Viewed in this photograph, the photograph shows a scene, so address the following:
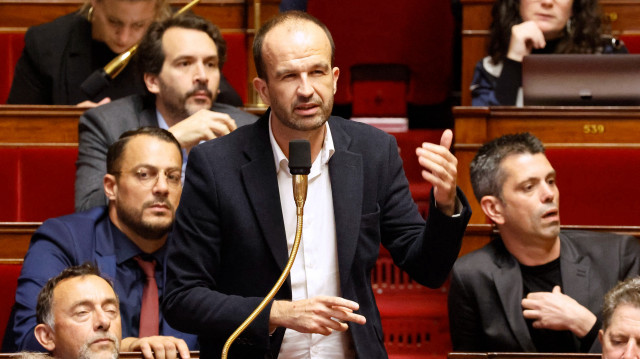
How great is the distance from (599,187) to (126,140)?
0.68 metres

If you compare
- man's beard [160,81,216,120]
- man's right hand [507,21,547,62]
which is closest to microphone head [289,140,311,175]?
man's beard [160,81,216,120]

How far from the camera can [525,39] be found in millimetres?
1725

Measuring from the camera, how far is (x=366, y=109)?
76.6 inches

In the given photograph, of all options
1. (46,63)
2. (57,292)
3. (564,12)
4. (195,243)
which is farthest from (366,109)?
(195,243)

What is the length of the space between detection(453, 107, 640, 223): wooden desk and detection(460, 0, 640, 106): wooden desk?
13.2 inches

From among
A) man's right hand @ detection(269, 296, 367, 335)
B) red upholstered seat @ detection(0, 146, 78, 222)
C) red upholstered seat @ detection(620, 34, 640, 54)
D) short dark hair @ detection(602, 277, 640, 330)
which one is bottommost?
short dark hair @ detection(602, 277, 640, 330)

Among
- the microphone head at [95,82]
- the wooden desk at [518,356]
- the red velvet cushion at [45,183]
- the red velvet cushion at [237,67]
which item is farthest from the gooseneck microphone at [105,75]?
the wooden desk at [518,356]

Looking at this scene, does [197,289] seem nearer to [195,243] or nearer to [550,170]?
[195,243]

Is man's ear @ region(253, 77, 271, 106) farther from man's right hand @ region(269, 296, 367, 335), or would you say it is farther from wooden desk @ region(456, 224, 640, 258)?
wooden desk @ region(456, 224, 640, 258)

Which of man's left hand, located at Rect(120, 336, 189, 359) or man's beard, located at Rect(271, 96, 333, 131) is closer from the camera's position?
man's beard, located at Rect(271, 96, 333, 131)

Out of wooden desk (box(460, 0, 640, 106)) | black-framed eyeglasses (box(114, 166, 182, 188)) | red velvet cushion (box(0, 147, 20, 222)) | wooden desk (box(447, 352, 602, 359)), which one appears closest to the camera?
wooden desk (box(447, 352, 602, 359))

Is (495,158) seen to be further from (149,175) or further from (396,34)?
A: (396,34)

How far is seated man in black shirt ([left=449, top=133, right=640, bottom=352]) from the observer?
125 cm

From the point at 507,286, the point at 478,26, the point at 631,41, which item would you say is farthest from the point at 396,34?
the point at 507,286
